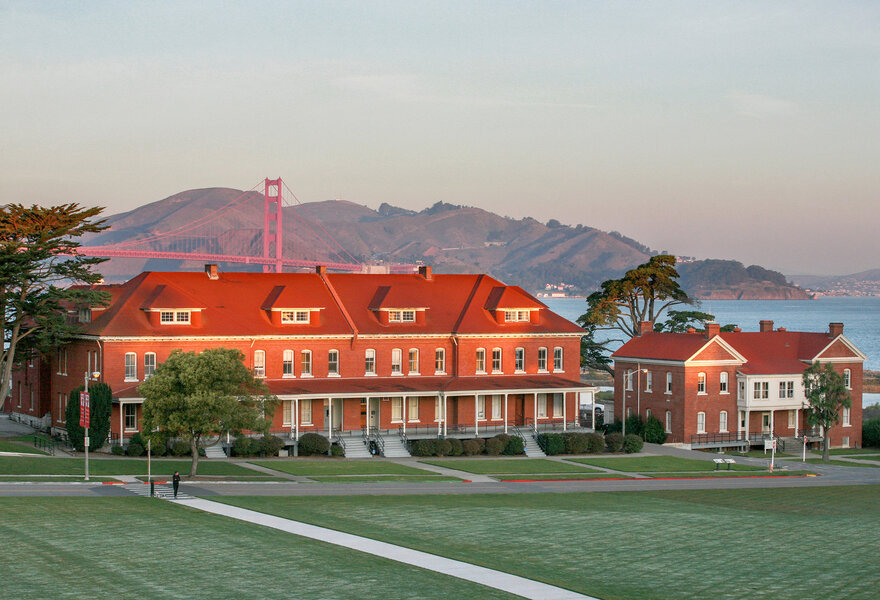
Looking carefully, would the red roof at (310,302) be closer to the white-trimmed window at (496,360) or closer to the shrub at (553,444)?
the white-trimmed window at (496,360)

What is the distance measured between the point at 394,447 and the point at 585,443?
12861 mm

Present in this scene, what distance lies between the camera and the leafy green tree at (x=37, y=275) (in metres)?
64.6

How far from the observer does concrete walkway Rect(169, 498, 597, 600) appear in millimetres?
29016

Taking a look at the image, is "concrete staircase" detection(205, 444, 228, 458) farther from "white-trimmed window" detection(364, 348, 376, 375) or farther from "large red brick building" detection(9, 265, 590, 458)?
"white-trimmed window" detection(364, 348, 376, 375)

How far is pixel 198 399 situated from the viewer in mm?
55344

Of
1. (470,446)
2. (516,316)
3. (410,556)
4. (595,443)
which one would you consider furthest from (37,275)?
(410,556)

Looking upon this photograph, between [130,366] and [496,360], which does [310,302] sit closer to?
[130,366]

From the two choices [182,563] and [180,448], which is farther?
[180,448]

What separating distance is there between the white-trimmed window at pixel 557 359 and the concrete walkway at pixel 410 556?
40.9 meters

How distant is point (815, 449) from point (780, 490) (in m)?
30.2

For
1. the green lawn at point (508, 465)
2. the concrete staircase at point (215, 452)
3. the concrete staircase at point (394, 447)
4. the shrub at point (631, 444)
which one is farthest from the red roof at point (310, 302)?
the green lawn at point (508, 465)

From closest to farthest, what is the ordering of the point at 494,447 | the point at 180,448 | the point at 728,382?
the point at 180,448, the point at 494,447, the point at 728,382

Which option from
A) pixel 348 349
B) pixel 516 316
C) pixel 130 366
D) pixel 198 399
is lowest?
pixel 198 399

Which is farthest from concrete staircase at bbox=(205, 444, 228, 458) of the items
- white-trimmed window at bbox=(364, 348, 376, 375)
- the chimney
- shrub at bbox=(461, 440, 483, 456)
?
the chimney
